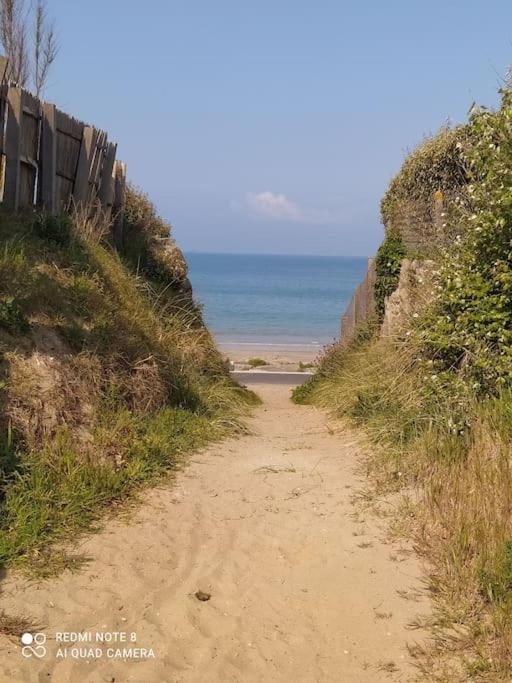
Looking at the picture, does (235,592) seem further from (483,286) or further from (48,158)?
(48,158)

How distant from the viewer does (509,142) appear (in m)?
7.89

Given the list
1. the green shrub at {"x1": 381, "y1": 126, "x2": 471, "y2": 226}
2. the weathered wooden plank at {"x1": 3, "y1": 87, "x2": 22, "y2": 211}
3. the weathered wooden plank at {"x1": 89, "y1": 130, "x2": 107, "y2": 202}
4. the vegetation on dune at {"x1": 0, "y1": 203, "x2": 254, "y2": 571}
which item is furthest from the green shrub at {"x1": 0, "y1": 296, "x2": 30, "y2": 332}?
the green shrub at {"x1": 381, "y1": 126, "x2": 471, "y2": 226}

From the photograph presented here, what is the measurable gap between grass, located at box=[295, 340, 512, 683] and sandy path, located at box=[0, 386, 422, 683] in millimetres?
278

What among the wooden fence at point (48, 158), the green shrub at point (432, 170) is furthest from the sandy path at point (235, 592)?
the green shrub at point (432, 170)

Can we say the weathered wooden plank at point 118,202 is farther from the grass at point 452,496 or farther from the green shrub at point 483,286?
the green shrub at point 483,286

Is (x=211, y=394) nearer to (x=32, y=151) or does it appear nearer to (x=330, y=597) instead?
(x=32, y=151)

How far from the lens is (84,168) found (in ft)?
38.5

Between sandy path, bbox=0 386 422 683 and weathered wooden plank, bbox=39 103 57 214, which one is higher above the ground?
weathered wooden plank, bbox=39 103 57 214

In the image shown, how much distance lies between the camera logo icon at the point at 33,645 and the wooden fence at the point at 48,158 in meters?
6.87

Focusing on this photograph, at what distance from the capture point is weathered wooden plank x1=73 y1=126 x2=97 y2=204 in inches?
460

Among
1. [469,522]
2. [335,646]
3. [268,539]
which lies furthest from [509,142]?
[335,646]

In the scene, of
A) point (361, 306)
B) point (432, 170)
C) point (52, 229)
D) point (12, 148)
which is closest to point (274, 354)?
point (361, 306)

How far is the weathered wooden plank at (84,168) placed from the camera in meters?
11.7

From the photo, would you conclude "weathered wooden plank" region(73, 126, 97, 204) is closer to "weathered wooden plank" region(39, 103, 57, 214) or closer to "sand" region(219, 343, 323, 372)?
"weathered wooden plank" region(39, 103, 57, 214)
